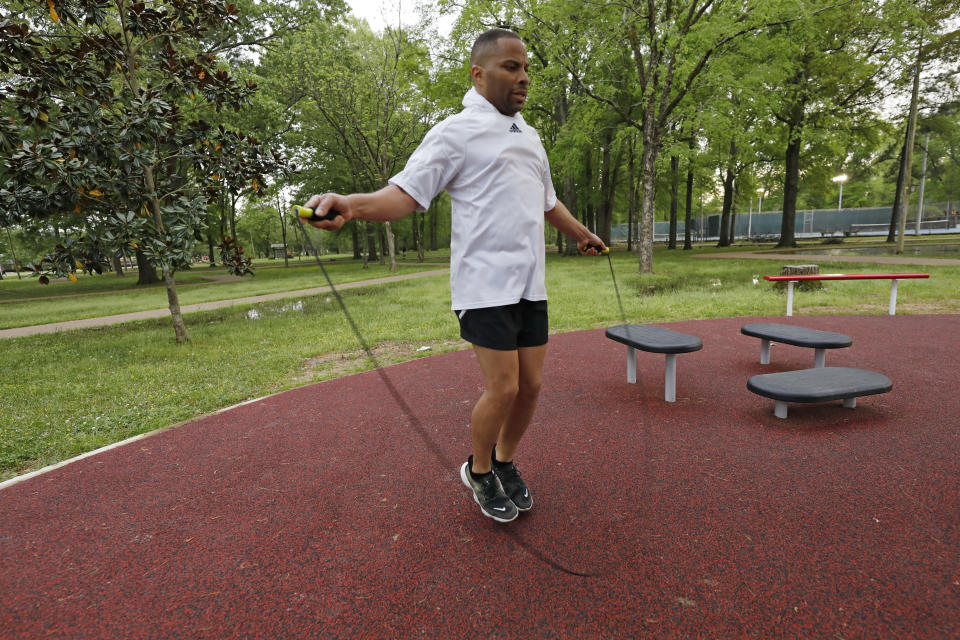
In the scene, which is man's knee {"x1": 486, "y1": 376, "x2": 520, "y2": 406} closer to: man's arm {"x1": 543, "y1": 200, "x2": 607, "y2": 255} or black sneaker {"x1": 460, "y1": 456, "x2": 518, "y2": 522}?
black sneaker {"x1": 460, "y1": 456, "x2": 518, "y2": 522}

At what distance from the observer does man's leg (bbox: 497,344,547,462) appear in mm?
2305

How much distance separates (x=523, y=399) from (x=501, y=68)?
4.91 ft

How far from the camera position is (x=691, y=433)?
11.2ft

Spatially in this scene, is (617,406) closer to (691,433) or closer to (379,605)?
(691,433)

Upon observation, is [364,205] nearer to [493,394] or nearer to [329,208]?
[329,208]

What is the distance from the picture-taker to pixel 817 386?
3.33 meters

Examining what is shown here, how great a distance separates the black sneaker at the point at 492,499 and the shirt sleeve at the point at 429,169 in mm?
1368

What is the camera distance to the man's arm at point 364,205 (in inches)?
69.7

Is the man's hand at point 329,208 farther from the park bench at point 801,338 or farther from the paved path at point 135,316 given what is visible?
the paved path at point 135,316

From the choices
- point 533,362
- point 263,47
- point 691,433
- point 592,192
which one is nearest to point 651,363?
point 691,433

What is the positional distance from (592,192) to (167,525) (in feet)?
99.5

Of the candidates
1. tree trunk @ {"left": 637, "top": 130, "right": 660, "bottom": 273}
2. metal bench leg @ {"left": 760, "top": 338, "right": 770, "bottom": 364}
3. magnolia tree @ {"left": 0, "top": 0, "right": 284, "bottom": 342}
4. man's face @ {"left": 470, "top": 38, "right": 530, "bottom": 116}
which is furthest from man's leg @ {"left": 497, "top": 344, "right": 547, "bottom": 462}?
tree trunk @ {"left": 637, "top": 130, "right": 660, "bottom": 273}

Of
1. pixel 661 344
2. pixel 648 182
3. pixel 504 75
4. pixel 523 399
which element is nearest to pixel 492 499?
pixel 523 399

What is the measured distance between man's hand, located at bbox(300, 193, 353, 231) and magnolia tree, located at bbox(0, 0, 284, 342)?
18.9 ft
